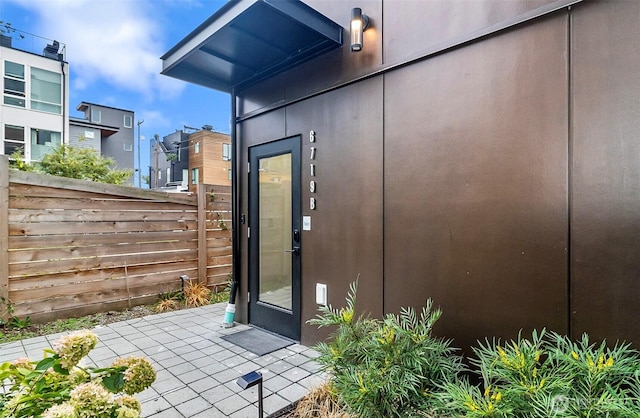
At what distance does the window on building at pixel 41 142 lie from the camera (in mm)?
13005

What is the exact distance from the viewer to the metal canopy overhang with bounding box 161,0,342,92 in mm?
2615

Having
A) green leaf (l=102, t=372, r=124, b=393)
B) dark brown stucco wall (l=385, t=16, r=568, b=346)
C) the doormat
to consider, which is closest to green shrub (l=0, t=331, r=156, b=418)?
green leaf (l=102, t=372, r=124, b=393)

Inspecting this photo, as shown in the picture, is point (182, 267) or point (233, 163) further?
point (182, 267)

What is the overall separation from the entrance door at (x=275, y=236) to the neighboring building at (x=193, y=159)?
52.7 ft

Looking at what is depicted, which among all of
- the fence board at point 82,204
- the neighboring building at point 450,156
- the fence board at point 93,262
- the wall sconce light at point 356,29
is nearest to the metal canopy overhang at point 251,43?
the neighboring building at point 450,156

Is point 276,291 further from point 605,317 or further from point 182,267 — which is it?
point 605,317

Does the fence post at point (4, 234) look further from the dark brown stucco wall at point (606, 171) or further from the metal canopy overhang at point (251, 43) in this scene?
the dark brown stucco wall at point (606, 171)

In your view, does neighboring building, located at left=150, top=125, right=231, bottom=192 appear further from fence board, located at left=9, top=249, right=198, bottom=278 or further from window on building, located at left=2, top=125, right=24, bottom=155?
fence board, located at left=9, top=249, right=198, bottom=278

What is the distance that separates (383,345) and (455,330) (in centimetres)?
76

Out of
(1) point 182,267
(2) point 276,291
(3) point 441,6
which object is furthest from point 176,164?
(3) point 441,6

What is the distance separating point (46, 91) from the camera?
13398 millimetres

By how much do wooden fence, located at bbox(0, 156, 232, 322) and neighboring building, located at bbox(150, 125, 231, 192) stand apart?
14570mm

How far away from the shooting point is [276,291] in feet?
12.5

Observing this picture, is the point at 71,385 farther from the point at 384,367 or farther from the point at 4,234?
the point at 4,234
